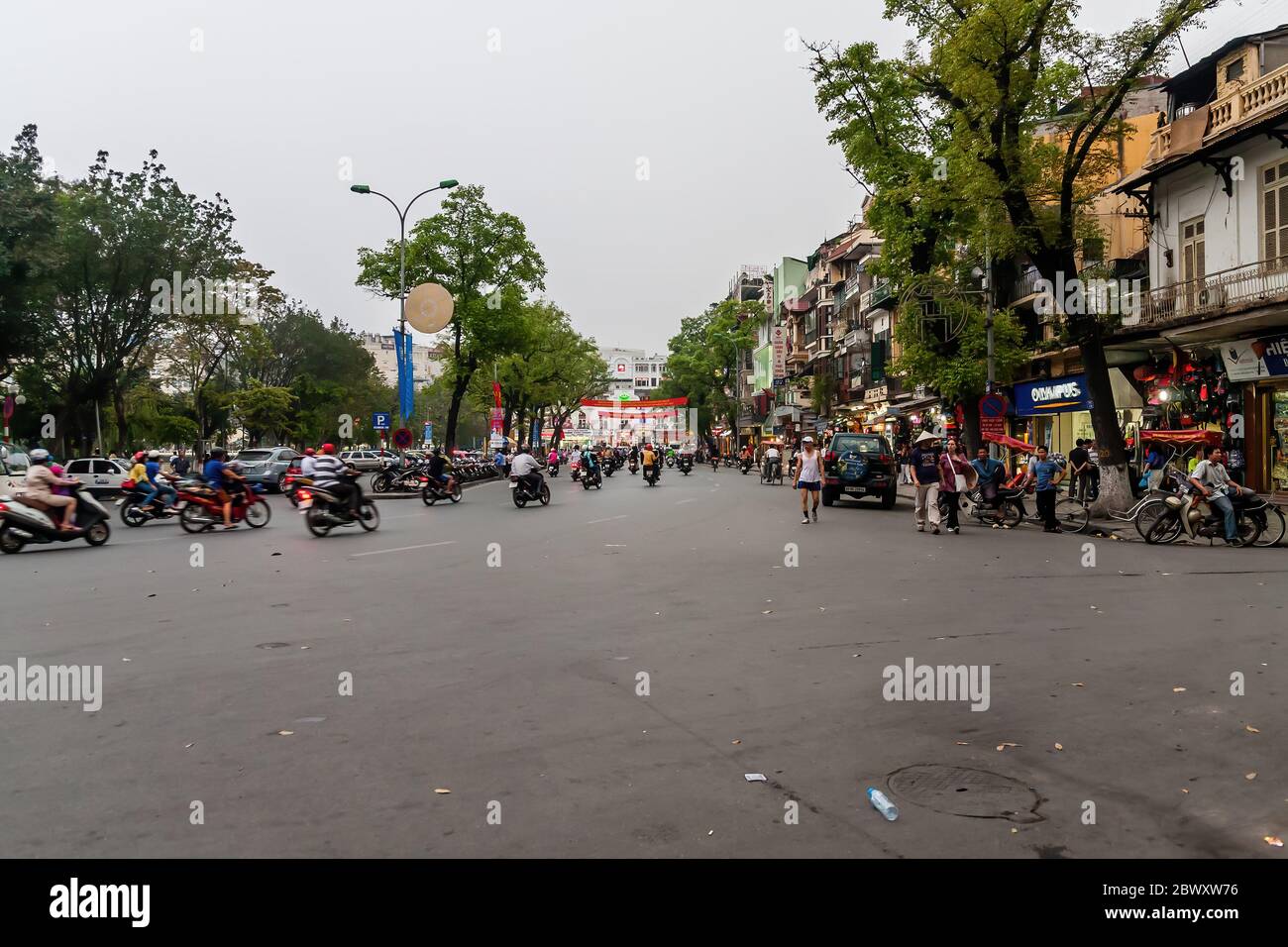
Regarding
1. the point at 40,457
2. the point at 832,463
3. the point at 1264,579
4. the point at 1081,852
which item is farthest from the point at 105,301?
the point at 1081,852

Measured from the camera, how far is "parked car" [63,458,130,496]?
1278 inches

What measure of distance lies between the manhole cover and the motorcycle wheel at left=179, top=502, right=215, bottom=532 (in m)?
17.2

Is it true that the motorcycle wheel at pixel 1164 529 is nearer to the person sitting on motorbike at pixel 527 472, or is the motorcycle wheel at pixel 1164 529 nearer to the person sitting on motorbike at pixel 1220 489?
the person sitting on motorbike at pixel 1220 489

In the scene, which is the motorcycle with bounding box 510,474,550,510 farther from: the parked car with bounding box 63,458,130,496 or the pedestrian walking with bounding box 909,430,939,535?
the parked car with bounding box 63,458,130,496

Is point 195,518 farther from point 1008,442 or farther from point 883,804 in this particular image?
point 1008,442

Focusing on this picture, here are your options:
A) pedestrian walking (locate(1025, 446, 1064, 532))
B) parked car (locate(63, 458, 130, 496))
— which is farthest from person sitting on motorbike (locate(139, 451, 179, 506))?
pedestrian walking (locate(1025, 446, 1064, 532))

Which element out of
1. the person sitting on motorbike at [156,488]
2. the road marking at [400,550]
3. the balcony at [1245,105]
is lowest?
the road marking at [400,550]

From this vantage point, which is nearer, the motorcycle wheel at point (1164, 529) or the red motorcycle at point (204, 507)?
the motorcycle wheel at point (1164, 529)

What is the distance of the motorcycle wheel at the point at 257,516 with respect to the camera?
1984cm

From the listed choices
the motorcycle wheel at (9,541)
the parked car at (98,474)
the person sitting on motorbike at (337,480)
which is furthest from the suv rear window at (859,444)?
the parked car at (98,474)

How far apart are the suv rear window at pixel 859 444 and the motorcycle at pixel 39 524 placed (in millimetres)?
17717
